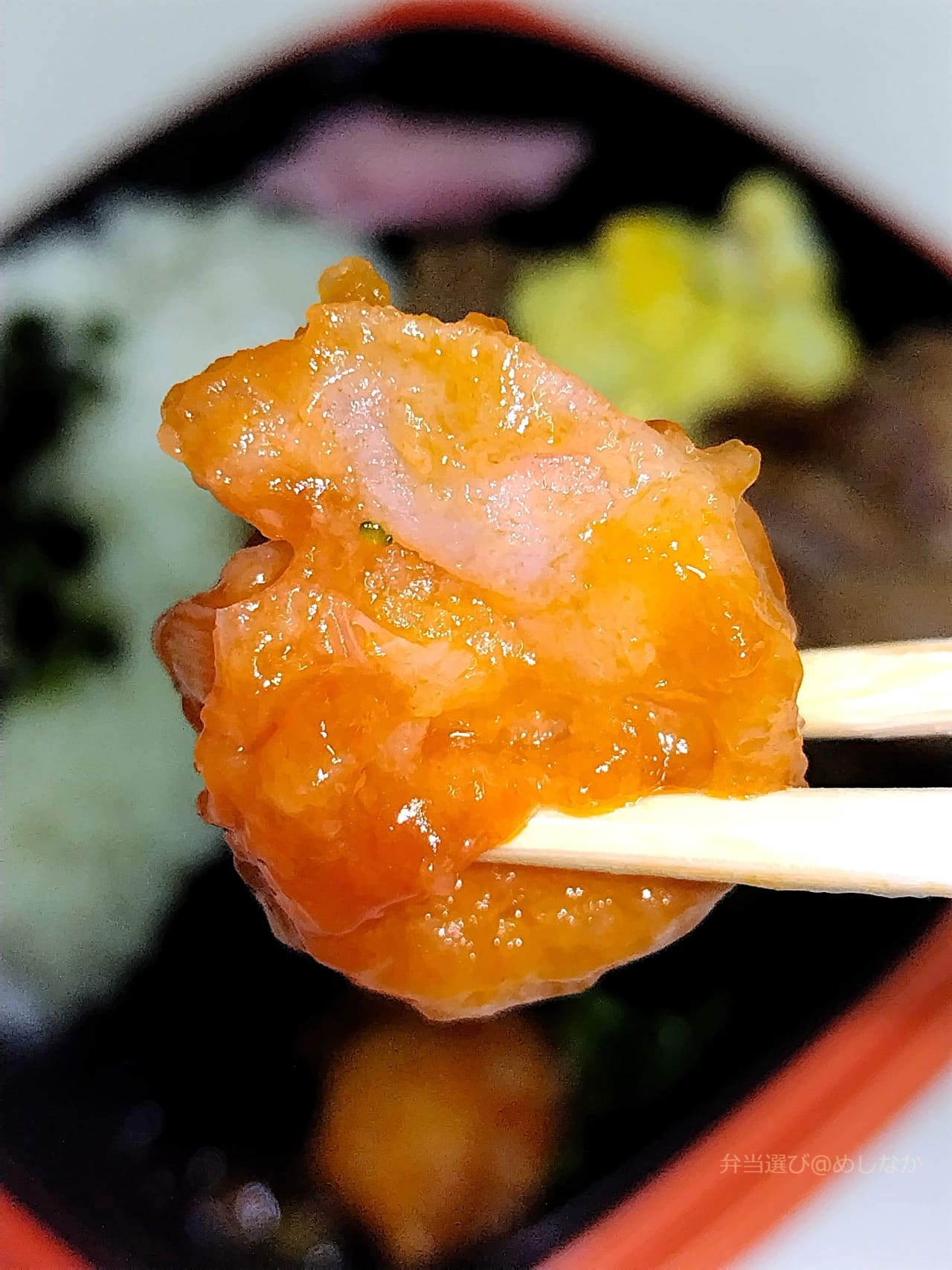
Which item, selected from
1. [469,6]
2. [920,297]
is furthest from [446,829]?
[469,6]

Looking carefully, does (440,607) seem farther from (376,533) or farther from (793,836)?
(793,836)

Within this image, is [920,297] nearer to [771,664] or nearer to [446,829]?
[771,664]

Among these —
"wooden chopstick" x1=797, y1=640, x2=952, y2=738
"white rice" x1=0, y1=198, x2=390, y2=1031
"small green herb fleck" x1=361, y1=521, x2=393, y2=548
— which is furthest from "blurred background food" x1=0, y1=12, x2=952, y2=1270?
"small green herb fleck" x1=361, y1=521, x2=393, y2=548

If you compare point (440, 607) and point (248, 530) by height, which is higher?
point (440, 607)

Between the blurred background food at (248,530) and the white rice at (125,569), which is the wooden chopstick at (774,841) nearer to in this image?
the blurred background food at (248,530)

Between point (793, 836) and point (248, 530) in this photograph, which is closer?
point (793, 836)

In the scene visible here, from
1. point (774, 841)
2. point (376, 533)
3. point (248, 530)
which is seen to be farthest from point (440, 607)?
point (248, 530)

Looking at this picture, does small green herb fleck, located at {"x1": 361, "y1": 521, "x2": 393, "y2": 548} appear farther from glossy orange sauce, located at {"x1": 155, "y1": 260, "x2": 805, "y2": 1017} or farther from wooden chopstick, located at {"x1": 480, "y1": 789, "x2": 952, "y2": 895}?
wooden chopstick, located at {"x1": 480, "y1": 789, "x2": 952, "y2": 895}

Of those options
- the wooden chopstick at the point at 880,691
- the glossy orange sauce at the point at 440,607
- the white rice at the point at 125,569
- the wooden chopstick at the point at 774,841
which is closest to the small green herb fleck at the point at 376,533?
the glossy orange sauce at the point at 440,607
